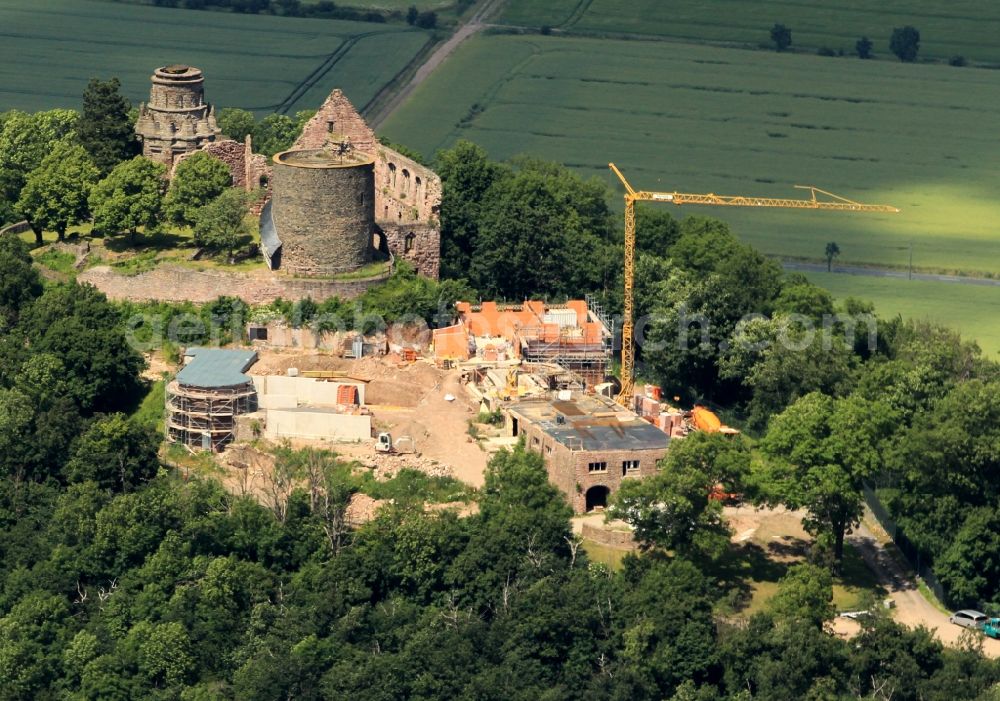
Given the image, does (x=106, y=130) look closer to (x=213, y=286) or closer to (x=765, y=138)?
(x=213, y=286)

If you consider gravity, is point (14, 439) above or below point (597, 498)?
above

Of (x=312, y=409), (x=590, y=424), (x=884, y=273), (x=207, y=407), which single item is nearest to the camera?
(x=590, y=424)

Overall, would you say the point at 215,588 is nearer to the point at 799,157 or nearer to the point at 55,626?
the point at 55,626

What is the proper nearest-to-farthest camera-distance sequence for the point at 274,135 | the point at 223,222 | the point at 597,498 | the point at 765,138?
the point at 597,498 < the point at 223,222 < the point at 274,135 < the point at 765,138

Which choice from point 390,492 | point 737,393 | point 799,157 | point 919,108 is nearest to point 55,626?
point 390,492

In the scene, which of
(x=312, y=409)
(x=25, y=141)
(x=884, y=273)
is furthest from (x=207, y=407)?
(x=884, y=273)

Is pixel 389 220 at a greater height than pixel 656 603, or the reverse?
pixel 389 220

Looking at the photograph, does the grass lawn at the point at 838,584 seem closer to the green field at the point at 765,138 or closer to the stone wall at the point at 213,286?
the stone wall at the point at 213,286
